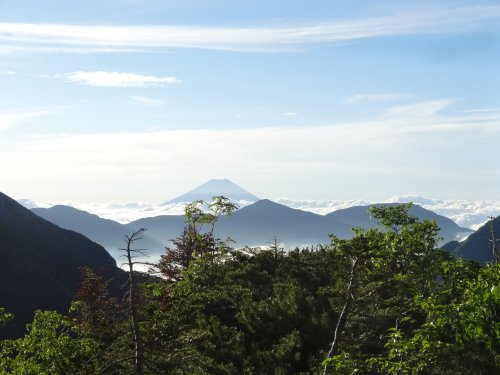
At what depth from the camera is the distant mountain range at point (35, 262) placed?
122938 millimetres

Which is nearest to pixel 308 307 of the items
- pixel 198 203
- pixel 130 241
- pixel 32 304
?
pixel 130 241

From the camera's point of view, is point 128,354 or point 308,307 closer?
point 128,354

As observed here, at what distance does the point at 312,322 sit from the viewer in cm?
2508

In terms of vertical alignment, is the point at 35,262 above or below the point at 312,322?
below

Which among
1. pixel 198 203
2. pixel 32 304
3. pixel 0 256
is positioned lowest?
pixel 32 304

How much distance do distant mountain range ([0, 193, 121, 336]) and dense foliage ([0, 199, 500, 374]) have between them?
7863 cm

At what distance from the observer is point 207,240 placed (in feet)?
153

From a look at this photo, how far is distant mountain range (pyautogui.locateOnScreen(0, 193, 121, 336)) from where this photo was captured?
12294 centimetres

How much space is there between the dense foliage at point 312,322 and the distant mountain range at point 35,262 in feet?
258

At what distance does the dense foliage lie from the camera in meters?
12.0

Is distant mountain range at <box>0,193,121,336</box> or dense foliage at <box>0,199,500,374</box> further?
distant mountain range at <box>0,193,121,336</box>

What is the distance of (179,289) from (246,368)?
6.72 metres

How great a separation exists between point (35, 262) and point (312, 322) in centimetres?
13919

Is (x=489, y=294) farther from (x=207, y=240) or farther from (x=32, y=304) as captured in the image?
(x=32, y=304)
